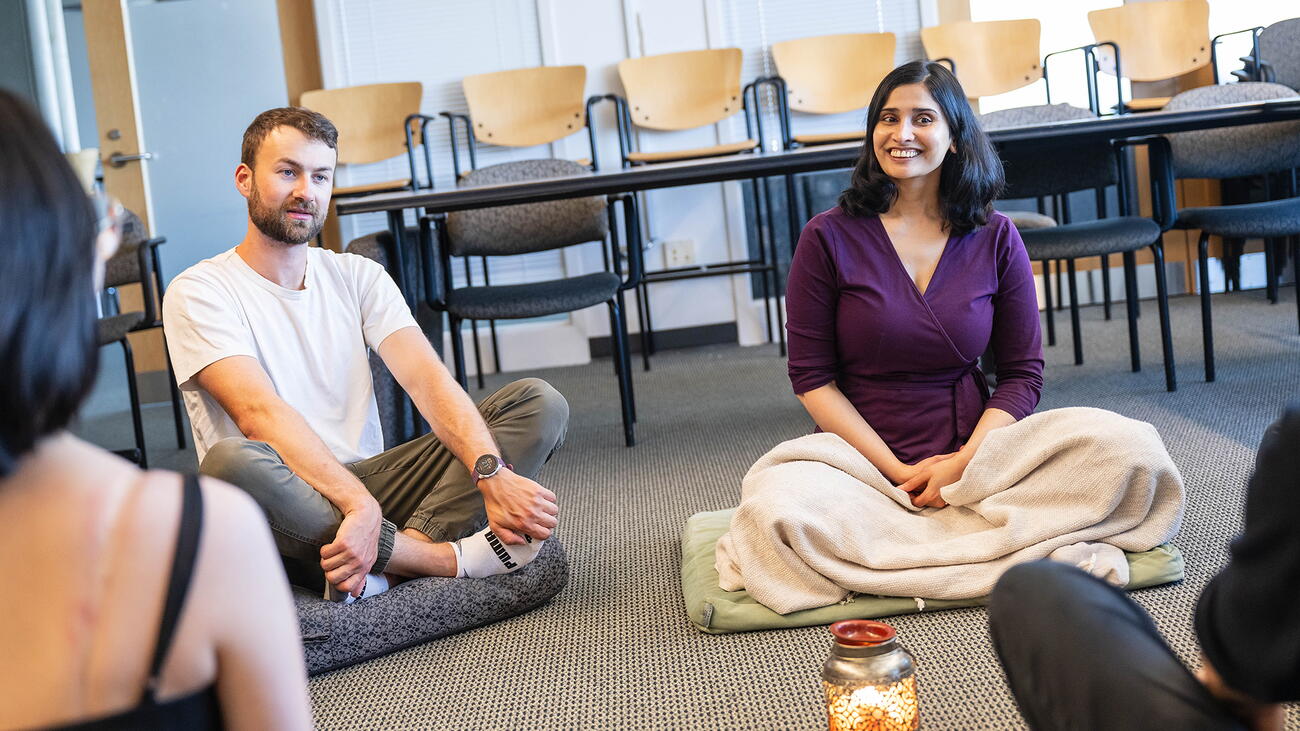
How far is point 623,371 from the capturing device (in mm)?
3020

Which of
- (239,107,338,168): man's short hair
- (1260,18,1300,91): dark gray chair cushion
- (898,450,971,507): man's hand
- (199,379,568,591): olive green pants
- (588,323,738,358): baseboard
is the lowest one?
(588,323,738,358): baseboard

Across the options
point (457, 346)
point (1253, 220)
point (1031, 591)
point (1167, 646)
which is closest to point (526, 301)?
point (457, 346)

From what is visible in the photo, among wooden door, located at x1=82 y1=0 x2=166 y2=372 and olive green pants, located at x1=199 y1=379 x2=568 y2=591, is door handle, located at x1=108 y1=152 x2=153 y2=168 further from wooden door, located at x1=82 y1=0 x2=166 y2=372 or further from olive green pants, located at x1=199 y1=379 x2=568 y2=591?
olive green pants, located at x1=199 y1=379 x2=568 y2=591

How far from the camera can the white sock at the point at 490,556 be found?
1846mm

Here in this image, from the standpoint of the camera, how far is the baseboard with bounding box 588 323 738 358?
4906 millimetres

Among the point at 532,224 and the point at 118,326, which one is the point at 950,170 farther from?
the point at 118,326

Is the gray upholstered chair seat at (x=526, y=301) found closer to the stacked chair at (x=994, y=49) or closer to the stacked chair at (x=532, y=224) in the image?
the stacked chair at (x=532, y=224)

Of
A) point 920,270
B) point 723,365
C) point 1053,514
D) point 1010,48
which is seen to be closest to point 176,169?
point 723,365

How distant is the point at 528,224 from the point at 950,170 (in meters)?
1.81

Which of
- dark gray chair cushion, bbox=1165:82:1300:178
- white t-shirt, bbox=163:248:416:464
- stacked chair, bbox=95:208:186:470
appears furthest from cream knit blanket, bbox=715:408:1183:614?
dark gray chair cushion, bbox=1165:82:1300:178

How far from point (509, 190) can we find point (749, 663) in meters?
1.56

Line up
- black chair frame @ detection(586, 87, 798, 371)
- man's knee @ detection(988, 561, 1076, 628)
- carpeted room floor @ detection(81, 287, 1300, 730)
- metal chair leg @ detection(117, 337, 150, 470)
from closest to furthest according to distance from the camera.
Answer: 1. man's knee @ detection(988, 561, 1076, 628)
2. carpeted room floor @ detection(81, 287, 1300, 730)
3. metal chair leg @ detection(117, 337, 150, 470)
4. black chair frame @ detection(586, 87, 798, 371)

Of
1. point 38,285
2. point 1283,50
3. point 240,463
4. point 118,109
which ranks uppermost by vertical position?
point 118,109

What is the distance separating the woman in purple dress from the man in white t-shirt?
19.4 inches
